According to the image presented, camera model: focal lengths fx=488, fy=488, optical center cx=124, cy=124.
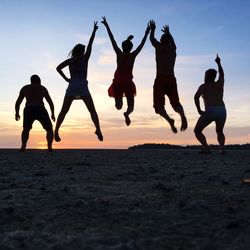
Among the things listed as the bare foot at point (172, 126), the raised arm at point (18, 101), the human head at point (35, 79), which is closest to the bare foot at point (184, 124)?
the bare foot at point (172, 126)

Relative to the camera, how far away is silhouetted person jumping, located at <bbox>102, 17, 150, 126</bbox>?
11.0m

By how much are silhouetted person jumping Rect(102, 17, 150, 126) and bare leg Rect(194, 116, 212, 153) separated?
157cm

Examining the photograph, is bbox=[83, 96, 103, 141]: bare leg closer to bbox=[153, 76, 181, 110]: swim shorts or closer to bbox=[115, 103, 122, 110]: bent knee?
bbox=[115, 103, 122, 110]: bent knee

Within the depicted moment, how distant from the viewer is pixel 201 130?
11.2 metres

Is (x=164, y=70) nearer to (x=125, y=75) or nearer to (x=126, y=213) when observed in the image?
(x=125, y=75)

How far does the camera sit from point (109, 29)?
10.9 meters

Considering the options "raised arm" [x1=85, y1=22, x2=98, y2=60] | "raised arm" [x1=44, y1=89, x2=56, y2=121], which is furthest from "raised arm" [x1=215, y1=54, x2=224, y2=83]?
"raised arm" [x1=44, y1=89, x2=56, y2=121]

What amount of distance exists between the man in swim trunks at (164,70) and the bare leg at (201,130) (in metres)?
0.27

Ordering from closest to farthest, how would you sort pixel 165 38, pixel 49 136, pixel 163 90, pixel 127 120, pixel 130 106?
pixel 165 38
pixel 163 90
pixel 127 120
pixel 130 106
pixel 49 136

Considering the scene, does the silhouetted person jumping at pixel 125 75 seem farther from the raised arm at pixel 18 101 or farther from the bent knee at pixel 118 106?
the raised arm at pixel 18 101

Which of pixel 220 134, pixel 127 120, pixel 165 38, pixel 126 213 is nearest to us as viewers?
pixel 126 213

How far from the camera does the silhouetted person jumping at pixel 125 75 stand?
11016mm

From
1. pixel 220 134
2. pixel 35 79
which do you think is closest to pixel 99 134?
pixel 35 79

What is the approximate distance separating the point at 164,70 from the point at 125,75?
941 millimetres
